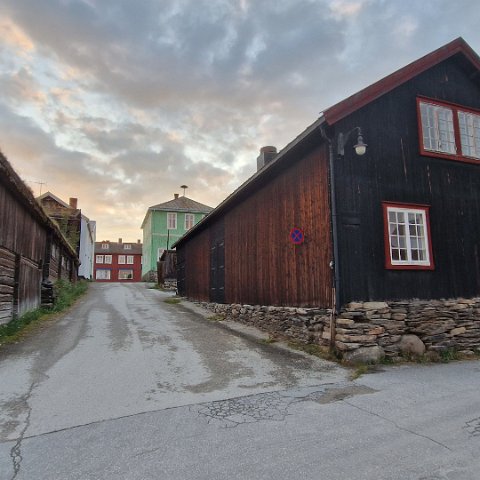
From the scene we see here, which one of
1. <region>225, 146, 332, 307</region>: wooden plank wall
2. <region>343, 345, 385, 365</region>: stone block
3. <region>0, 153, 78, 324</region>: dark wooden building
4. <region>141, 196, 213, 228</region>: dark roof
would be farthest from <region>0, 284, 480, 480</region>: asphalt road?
<region>141, 196, 213, 228</region>: dark roof

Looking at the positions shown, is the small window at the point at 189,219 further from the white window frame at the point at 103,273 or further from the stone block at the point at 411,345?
the stone block at the point at 411,345

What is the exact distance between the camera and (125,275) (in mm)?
64312

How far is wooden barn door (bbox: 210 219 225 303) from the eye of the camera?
16.6m

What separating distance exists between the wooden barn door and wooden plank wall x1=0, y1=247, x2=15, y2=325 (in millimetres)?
7865

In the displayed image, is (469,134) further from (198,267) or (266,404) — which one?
(198,267)

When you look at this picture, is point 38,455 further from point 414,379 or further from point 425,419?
point 414,379

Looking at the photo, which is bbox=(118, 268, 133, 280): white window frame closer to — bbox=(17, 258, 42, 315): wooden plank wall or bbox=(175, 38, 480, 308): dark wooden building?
bbox=(17, 258, 42, 315): wooden plank wall

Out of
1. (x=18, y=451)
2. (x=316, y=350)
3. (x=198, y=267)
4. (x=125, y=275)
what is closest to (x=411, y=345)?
(x=316, y=350)

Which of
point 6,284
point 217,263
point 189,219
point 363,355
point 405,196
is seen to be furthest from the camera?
point 189,219

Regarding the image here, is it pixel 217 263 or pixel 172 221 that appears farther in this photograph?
pixel 172 221

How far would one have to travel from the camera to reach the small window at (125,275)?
211 ft

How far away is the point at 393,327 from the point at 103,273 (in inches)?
2408

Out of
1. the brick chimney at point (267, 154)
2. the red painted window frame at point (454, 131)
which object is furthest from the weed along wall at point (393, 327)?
the brick chimney at point (267, 154)

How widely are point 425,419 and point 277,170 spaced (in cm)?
800
